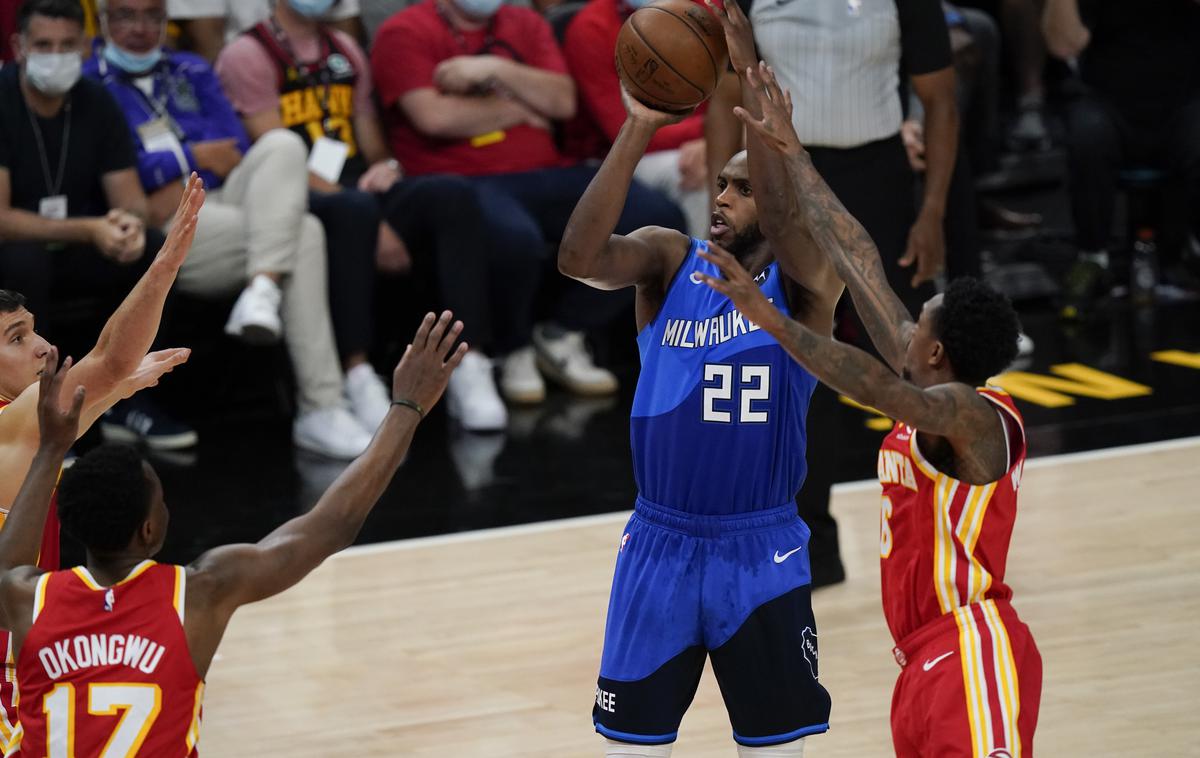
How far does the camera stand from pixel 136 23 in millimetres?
7391

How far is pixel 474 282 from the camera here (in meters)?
7.65

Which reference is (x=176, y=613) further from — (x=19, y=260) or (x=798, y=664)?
(x=19, y=260)

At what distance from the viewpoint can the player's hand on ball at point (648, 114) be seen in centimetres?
354

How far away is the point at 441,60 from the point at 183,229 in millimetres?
4622

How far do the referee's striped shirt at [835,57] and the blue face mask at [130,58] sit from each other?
3071 mm

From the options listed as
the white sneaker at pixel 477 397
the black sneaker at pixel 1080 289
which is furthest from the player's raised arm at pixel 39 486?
the black sneaker at pixel 1080 289

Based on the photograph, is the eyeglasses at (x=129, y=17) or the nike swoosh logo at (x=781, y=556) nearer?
the nike swoosh logo at (x=781, y=556)

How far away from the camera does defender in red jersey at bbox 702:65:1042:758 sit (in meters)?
3.32

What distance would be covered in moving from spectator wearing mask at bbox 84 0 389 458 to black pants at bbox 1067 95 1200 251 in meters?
4.11

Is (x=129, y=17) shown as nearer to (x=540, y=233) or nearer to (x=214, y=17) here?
(x=214, y=17)

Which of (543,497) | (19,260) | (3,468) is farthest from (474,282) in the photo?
(3,468)

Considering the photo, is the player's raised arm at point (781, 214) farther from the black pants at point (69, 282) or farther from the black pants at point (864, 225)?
the black pants at point (69, 282)

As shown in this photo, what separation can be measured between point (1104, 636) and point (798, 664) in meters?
1.95

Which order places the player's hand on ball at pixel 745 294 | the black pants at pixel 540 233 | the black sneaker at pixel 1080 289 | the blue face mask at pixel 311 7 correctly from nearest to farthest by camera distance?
the player's hand on ball at pixel 745 294
the blue face mask at pixel 311 7
the black pants at pixel 540 233
the black sneaker at pixel 1080 289
